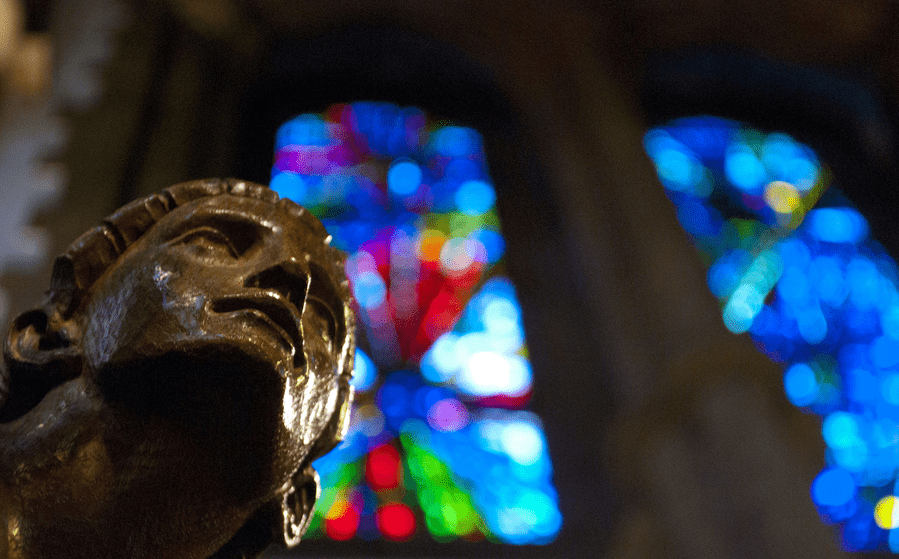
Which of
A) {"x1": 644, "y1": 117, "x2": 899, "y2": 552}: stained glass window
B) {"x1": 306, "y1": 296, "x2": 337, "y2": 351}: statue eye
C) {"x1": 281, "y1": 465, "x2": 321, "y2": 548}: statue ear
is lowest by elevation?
{"x1": 644, "y1": 117, "x2": 899, "y2": 552}: stained glass window

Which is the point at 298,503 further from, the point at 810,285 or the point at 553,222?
the point at 810,285

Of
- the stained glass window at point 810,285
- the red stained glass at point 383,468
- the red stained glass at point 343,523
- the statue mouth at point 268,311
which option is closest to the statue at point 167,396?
the statue mouth at point 268,311

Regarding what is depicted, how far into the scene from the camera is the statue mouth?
2.19ft

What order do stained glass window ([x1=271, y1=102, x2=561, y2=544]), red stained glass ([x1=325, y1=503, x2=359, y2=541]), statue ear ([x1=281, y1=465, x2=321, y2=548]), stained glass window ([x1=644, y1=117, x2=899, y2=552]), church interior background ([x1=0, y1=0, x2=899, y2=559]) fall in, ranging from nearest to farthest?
statue ear ([x1=281, y1=465, x2=321, y2=548]) → church interior background ([x1=0, y1=0, x2=899, y2=559]) → red stained glass ([x1=325, y1=503, x2=359, y2=541]) → stained glass window ([x1=271, y1=102, x2=561, y2=544]) → stained glass window ([x1=644, y1=117, x2=899, y2=552])

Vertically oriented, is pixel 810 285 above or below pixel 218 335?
below

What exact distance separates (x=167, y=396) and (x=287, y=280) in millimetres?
140

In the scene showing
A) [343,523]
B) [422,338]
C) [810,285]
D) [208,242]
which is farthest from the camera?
[810,285]

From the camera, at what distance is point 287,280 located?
2.38 feet

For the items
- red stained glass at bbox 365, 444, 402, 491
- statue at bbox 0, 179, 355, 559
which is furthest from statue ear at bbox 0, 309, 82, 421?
red stained glass at bbox 365, 444, 402, 491

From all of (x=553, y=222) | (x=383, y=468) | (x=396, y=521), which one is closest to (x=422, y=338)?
(x=383, y=468)

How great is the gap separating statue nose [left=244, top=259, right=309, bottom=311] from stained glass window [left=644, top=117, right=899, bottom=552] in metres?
2.78

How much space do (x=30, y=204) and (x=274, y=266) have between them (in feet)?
6.91

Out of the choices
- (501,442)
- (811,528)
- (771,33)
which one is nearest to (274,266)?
(811,528)

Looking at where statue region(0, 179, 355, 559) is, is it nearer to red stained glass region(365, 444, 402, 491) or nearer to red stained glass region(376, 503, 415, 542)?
red stained glass region(376, 503, 415, 542)
